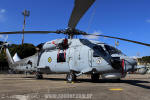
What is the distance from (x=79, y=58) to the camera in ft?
45.8

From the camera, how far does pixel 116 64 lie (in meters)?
12.0

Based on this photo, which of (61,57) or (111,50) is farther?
(61,57)

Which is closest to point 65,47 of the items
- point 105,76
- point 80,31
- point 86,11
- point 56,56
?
point 56,56

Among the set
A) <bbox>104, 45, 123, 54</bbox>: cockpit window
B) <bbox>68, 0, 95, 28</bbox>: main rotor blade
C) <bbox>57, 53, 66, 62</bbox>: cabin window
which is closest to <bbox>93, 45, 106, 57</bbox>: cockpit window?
<bbox>104, 45, 123, 54</bbox>: cockpit window

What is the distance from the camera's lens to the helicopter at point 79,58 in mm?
11938

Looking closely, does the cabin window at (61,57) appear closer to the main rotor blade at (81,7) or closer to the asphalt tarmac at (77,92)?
the asphalt tarmac at (77,92)

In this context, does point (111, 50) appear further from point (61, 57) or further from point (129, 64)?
point (61, 57)

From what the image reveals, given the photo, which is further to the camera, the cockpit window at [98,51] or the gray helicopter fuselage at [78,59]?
the cockpit window at [98,51]

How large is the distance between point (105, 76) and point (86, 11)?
20.2 ft

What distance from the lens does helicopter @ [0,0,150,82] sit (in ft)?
39.2

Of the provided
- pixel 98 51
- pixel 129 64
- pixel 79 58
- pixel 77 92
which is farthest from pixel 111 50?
pixel 77 92

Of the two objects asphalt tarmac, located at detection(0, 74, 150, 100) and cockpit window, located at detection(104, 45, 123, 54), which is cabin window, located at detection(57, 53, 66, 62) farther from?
asphalt tarmac, located at detection(0, 74, 150, 100)

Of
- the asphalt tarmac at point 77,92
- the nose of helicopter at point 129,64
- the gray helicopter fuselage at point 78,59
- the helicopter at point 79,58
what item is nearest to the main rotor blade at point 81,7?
the helicopter at point 79,58

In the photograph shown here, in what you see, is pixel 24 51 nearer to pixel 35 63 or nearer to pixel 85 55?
pixel 35 63
